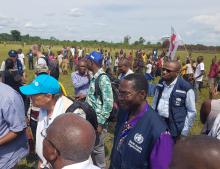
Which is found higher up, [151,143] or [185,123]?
[151,143]

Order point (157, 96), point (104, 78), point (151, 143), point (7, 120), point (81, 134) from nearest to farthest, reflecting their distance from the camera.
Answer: point (81, 134) < point (151, 143) < point (7, 120) < point (104, 78) < point (157, 96)

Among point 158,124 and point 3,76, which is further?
point 3,76

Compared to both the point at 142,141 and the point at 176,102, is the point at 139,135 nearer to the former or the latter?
the point at 142,141

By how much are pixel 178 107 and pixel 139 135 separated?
220cm

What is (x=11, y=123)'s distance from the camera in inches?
146

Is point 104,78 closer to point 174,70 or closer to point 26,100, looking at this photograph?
point 174,70

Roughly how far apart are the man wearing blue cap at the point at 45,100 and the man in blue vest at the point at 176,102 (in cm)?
199

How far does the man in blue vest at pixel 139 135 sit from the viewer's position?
3119 mm

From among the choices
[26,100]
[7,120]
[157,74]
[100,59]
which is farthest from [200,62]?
[7,120]

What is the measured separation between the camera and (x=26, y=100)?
6.85 meters

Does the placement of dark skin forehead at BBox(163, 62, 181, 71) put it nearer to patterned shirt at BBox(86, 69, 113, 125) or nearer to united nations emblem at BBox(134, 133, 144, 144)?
patterned shirt at BBox(86, 69, 113, 125)

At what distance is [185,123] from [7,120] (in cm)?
255

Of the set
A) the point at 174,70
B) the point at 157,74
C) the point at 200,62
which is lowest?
the point at 157,74

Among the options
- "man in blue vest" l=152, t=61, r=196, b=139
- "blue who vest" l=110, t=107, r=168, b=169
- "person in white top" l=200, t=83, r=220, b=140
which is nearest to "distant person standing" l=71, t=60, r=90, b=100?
"man in blue vest" l=152, t=61, r=196, b=139
